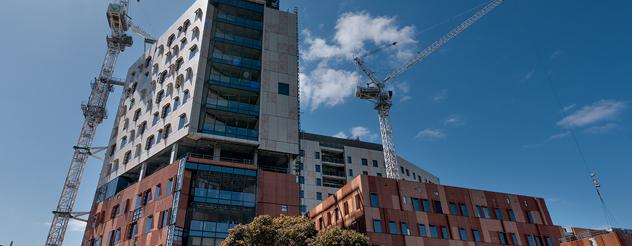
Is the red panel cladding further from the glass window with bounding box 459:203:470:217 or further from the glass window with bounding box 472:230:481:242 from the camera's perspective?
the glass window with bounding box 472:230:481:242

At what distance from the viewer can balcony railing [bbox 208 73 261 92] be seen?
6481cm

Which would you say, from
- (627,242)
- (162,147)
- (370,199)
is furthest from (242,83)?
(627,242)

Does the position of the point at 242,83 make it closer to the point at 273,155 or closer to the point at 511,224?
the point at 273,155

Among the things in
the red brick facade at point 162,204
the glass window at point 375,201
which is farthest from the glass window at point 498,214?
the red brick facade at point 162,204

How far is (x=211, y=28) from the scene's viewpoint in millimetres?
69625

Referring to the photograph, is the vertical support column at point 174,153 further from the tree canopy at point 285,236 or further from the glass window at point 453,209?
the glass window at point 453,209

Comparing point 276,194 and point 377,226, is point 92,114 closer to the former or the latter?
point 276,194

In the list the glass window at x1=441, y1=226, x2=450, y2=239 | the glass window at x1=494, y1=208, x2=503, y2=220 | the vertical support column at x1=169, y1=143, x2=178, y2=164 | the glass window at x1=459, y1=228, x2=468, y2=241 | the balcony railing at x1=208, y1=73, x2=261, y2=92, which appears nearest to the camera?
the glass window at x1=441, y1=226, x2=450, y2=239

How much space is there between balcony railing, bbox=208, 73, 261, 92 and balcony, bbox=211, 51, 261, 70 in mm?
2476

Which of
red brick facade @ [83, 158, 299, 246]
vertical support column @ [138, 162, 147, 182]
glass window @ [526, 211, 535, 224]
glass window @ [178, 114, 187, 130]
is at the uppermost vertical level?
glass window @ [178, 114, 187, 130]

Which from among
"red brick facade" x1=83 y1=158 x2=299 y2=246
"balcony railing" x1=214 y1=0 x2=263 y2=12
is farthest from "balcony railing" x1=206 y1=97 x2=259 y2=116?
"balcony railing" x1=214 y1=0 x2=263 y2=12

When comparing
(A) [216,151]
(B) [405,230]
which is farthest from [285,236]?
(A) [216,151]

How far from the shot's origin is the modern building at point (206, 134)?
54750 mm

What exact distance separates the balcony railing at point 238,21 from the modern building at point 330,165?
98.0ft
